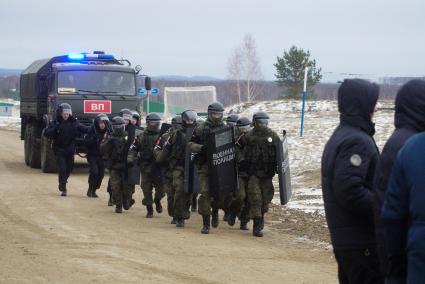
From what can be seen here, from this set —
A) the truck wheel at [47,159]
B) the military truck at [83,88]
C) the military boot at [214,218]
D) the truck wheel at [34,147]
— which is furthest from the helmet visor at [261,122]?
the truck wheel at [34,147]

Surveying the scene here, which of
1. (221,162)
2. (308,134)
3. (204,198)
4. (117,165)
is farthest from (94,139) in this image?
(308,134)

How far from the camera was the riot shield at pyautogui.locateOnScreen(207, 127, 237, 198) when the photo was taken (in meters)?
12.8

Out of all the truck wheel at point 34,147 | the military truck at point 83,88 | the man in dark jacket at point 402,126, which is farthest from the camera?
the truck wheel at point 34,147

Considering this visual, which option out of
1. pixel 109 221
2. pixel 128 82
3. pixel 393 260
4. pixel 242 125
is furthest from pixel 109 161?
pixel 393 260

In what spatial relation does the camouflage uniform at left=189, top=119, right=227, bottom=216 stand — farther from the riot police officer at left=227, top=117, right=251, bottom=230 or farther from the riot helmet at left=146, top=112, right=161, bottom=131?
the riot helmet at left=146, top=112, right=161, bottom=131

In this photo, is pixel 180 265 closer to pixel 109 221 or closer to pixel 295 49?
pixel 109 221

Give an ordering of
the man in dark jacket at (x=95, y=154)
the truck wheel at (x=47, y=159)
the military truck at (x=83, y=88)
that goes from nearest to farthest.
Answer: the man in dark jacket at (x=95, y=154)
the military truck at (x=83, y=88)
the truck wheel at (x=47, y=159)

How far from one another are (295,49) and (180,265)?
168ft

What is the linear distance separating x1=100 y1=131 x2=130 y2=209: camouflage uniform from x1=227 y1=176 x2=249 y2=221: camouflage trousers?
8.02 ft

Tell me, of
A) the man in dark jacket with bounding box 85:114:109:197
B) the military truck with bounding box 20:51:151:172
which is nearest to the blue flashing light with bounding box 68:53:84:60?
the military truck with bounding box 20:51:151:172

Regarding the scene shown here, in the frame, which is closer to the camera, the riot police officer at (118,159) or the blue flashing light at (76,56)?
the riot police officer at (118,159)

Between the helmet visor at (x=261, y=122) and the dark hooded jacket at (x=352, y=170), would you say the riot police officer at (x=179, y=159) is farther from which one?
the dark hooded jacket at (x=352, y=170)

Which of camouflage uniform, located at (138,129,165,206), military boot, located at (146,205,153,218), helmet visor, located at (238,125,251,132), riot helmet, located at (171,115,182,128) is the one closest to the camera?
helmet visor, located at (238,125,251,132)

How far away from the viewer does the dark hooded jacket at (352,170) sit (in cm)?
521
